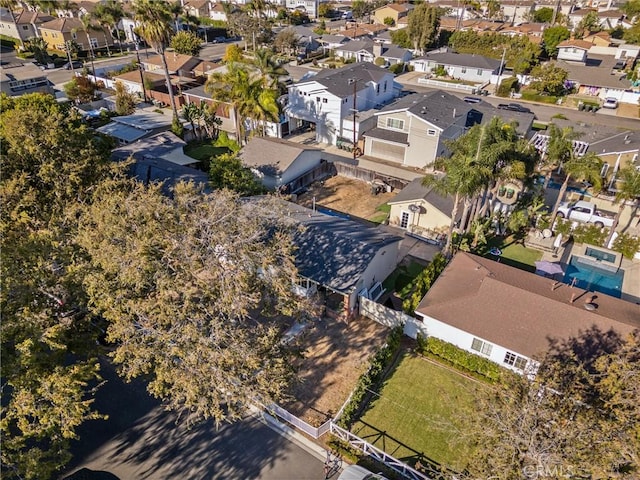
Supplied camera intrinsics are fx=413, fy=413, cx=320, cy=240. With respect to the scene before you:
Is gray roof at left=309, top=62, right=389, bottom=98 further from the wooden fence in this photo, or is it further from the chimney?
the chimney

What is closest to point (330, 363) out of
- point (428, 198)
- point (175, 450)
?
point (175, 450)

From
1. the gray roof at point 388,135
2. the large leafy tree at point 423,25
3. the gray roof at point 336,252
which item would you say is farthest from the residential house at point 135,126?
the large leafy tree at point 423,25

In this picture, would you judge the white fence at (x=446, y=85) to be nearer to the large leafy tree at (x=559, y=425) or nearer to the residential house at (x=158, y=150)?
the residential house at (x=158, y=150)

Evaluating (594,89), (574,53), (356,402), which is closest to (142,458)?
(356,402)

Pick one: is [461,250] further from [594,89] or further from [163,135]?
[594,89]

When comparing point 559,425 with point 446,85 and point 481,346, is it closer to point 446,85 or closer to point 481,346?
point 481,346
